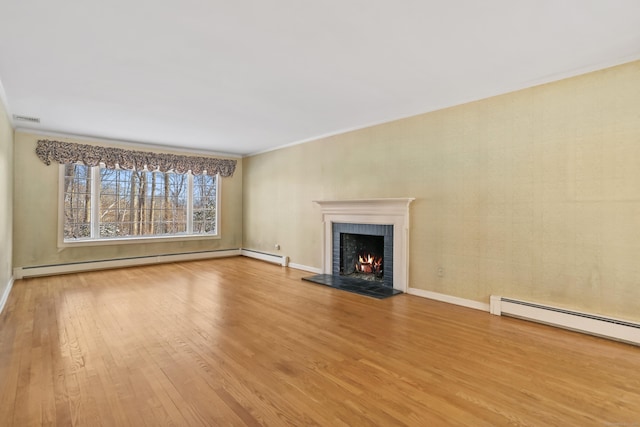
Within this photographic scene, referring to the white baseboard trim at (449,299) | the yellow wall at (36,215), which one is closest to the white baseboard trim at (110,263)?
the yellow wall at (36,215)

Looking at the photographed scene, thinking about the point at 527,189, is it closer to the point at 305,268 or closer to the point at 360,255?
the point at 360,255

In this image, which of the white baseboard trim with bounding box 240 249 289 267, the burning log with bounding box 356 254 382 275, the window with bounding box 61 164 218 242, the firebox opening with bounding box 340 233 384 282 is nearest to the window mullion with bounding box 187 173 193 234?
the window with bounding box 61 164 218 242

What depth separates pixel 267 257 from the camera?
23.3ft

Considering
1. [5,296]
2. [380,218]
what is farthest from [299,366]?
[5,296]

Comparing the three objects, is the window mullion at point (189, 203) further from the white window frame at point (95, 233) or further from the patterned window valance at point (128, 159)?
the patterned window valance at point (128, 159)

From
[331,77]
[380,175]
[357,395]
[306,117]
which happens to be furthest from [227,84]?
[357,395]

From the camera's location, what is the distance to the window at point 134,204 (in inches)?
235

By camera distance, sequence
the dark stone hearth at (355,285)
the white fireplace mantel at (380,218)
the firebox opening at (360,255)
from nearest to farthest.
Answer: the dark stone hearth at (355,285) < the white fireplace mantel at (380,218) < the firebox opening at (360,255)

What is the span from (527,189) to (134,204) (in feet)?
22.4

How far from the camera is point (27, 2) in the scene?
2.11m

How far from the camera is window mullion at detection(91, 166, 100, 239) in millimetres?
6105

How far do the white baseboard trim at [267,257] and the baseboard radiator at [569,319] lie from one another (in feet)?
13.0

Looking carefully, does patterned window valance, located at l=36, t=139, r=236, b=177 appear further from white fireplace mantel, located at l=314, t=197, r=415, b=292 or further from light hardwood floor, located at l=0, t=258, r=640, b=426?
white fireplace mantel, located at l=314, t=197, r=415, b=292

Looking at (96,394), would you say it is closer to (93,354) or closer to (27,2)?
(93,354)
